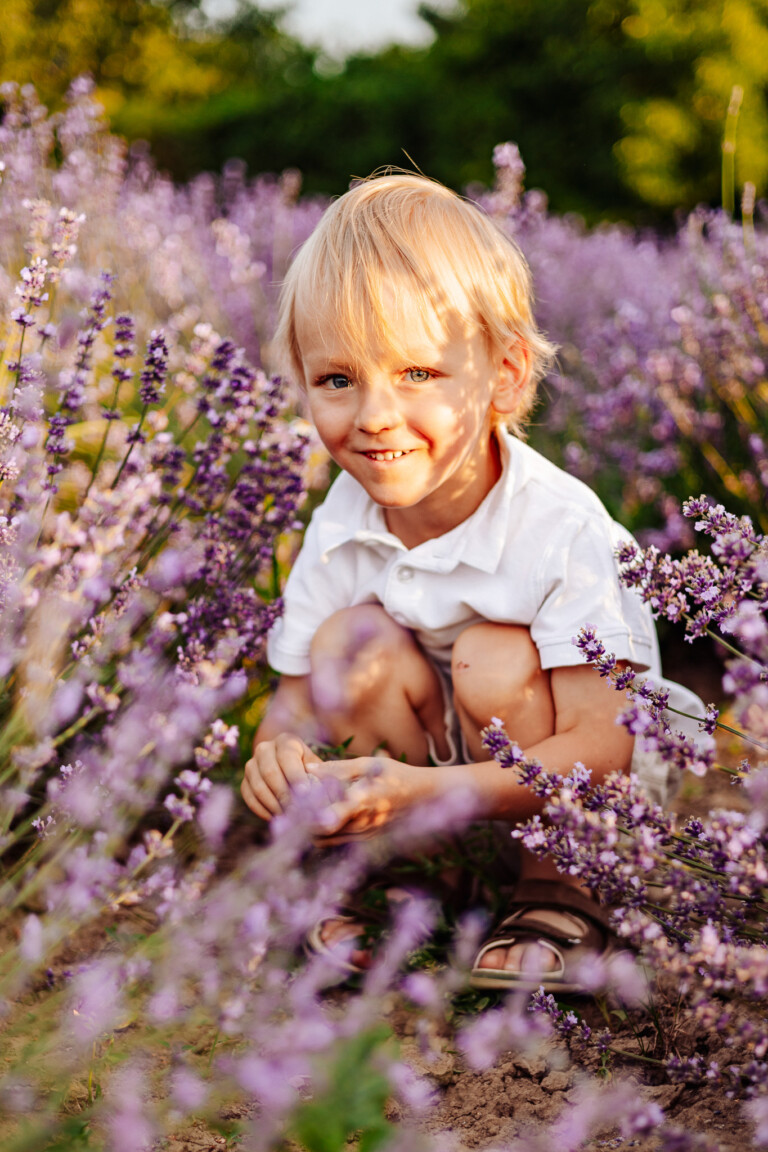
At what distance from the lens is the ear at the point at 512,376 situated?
185 cm

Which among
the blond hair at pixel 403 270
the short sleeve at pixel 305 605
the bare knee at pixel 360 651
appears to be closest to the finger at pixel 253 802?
the bare knee at pixel 360 651

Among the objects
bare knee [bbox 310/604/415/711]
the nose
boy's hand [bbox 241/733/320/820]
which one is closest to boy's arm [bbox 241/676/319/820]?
boy's hand [bbox 241/733/320/820]

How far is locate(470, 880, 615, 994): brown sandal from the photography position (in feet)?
5.40

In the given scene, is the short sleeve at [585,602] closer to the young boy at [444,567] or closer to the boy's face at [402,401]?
the young boy at [444,567]

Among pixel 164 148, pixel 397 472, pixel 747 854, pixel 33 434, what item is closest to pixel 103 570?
pixel 33 434

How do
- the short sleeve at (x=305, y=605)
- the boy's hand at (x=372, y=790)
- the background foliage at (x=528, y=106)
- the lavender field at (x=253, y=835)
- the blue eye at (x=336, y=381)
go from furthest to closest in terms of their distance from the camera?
the background foliage at (x=528, y=106) < the short sleeve at (x=305, y=605) < the blue eye at (x=336, y=381) < the boy's hand at (x=372, y=790) < the lavender field at (x=253, y=835)

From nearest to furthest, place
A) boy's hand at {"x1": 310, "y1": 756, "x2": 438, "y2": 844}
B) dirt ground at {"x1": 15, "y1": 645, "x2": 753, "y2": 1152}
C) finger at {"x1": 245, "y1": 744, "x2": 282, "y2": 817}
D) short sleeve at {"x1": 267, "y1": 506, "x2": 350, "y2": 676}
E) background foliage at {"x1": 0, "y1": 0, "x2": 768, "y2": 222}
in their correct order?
dirt ground at {"x1": 15, "y1": 645, "x2": 753, "y2": 1152} → boy's hand at {"x1": 310, "y1": 756, "x2": 438, "y2": 844} → finger at {"x1": 245, "y1": 744, "x2": 282, "y2": 817} → short sleeve at {"x1": 267, "y1": 506, "x2": 350, "y2": 676} → background foliage at {"x1": 0, "y1": 0, "x2": 768, "y2": 222}

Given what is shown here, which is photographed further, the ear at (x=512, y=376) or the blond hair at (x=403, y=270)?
the ear at (x=512, y=376)

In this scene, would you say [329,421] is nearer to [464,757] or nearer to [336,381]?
[336,381]

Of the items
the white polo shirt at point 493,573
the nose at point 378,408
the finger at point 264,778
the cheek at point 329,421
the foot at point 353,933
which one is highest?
the nose at point 378,408

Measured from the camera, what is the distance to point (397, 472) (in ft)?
5.57

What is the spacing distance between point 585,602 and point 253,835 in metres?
1.08

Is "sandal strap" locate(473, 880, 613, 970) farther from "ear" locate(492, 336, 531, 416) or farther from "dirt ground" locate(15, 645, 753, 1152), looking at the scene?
"ear" locate(492, 336, 531, 416)

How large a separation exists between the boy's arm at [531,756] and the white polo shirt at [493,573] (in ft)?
0.25
